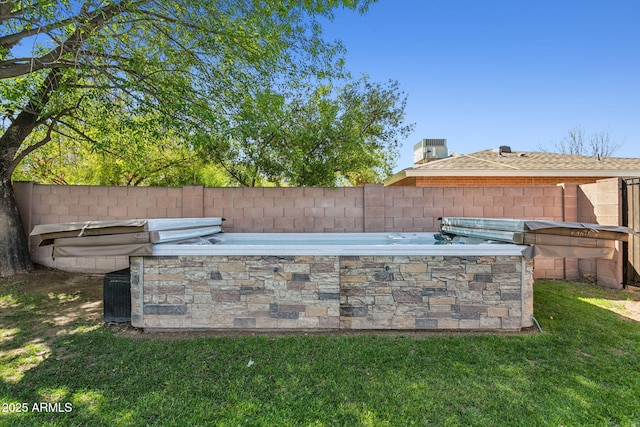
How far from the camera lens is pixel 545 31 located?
8273 millimetres

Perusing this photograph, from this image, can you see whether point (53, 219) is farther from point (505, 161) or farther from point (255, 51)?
point (505, 161)

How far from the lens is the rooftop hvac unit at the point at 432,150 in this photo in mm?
12250

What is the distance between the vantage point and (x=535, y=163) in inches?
347

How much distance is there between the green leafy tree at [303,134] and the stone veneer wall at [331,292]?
3.02 metres

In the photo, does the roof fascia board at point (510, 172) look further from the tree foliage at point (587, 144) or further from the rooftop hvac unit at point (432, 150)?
the tree foliage at point (587, 144)

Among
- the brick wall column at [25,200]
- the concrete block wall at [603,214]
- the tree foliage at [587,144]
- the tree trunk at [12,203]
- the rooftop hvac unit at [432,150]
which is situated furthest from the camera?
the tree foliage at [587,144]

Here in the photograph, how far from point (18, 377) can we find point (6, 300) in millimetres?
2870

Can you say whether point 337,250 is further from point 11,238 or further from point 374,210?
point 11,238

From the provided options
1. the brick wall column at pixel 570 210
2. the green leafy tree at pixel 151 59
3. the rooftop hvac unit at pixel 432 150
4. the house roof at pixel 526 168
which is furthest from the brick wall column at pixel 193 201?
the rooftop hvac unit at pixel 432 150

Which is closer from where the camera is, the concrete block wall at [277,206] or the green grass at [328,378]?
the green grass at [328,378]

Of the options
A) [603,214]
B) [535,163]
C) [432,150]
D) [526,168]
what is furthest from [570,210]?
[432,150]

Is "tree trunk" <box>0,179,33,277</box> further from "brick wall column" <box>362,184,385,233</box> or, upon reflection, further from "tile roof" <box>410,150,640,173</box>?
"tile roof" <box>410,150,640,173</box>

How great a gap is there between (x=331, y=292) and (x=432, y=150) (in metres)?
10.7

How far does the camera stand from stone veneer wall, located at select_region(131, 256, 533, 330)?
3281 millimetres
